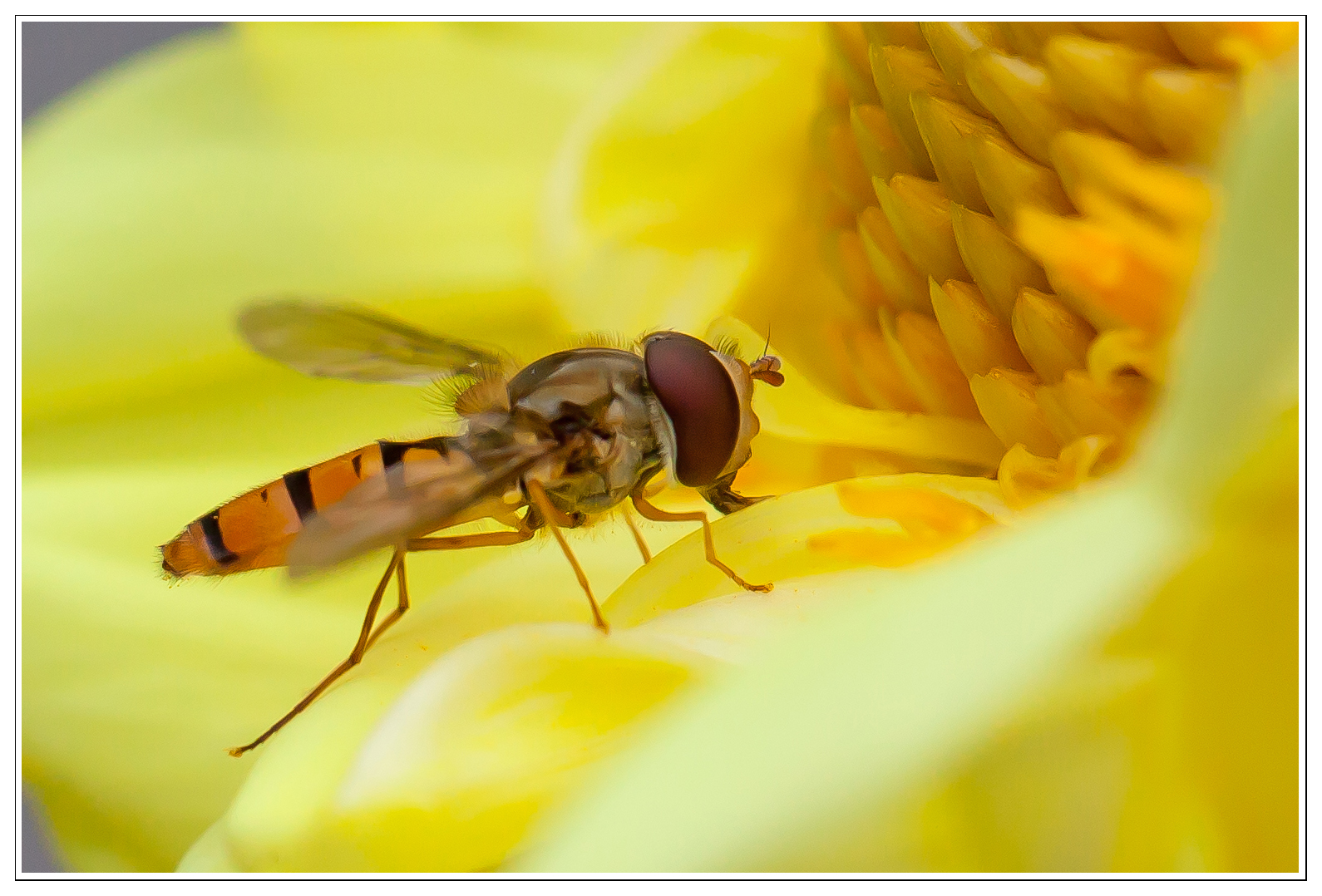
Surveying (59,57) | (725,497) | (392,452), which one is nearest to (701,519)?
(725,497)

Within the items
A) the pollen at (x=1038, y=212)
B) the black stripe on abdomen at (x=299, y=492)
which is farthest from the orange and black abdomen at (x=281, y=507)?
the pollen at (x=1038, y=212)

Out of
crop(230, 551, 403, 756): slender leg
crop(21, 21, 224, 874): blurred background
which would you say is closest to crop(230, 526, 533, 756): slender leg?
crop(230, 551, 403, 756): slender leg

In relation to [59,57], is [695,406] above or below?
below

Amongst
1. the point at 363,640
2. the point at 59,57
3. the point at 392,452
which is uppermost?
the point at 59,57

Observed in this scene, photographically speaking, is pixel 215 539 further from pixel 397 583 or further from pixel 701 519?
pixel 701 519

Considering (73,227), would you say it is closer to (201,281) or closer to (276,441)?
(201,281)

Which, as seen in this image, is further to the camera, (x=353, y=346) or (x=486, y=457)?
(x=353, y=346)

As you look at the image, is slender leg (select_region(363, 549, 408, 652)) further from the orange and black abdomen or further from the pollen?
the pollen

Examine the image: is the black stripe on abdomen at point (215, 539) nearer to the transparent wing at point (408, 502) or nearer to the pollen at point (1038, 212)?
the transparent wing at point (408, 502)
